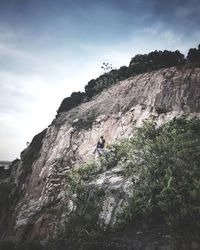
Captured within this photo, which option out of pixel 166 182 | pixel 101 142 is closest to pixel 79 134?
pixel 101 142

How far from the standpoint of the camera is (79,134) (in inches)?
943

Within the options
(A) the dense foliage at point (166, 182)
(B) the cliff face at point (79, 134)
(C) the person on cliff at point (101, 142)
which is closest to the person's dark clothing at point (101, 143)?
(C) the person on cliff at point (101, 142)

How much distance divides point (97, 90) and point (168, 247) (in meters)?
28.2

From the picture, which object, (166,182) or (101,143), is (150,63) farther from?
(166,182)

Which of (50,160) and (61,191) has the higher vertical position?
(50,160)

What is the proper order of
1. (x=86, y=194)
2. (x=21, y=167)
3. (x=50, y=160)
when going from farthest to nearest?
(x=21, y=167) < (x=50, y=160) < (x=86, y=194)

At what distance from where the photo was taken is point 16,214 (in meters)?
21.8

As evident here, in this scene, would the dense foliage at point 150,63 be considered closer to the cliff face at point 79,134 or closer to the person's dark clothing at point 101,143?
the cliff face at point 79,134

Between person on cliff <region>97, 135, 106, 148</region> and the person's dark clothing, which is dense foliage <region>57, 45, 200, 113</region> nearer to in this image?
person on cliff <region>97, 135, 106, 148</region>

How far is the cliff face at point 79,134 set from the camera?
18906 mm

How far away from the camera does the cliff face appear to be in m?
18.9

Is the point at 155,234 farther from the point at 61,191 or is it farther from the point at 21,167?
the point at 21,167

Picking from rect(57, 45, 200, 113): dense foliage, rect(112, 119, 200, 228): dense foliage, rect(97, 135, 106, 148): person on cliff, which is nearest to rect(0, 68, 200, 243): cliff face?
rect(97, 135, 106, 148): person on cliff

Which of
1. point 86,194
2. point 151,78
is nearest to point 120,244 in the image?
point 86,194
